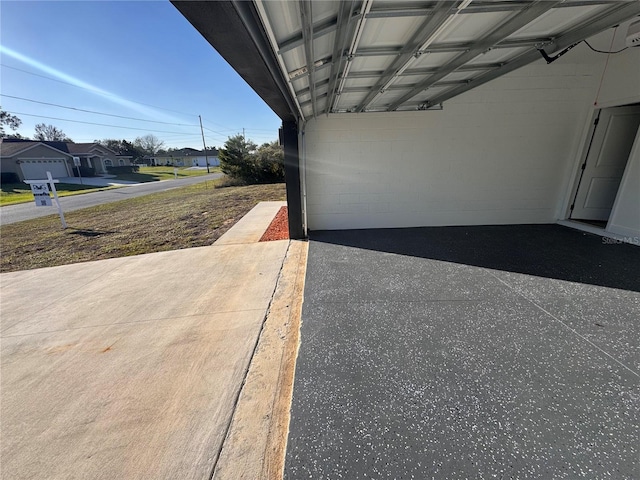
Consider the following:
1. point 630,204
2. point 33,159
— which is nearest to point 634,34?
point 630,204

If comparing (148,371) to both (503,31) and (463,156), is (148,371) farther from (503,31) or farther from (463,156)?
(463,156)

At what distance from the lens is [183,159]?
6019 cm

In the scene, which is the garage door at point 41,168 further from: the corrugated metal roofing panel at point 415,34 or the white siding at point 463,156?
the corrugated metal roofing panel at point 415,34

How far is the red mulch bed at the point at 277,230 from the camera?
573cm

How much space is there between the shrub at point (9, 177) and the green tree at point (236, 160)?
26030mm

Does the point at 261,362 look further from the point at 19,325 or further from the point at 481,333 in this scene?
the point at 19,325

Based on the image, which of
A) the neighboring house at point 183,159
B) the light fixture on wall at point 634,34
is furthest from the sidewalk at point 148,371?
the neighboring house at point 183,159

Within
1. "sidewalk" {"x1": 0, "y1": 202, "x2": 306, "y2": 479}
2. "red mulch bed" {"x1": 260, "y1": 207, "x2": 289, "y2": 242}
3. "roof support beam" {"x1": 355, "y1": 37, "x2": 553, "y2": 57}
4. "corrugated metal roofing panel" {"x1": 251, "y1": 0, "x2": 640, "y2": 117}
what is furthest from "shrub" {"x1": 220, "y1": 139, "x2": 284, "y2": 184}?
"roof support beam" {"x1": 355, "y1": 37, "x2": 553, "y2": 57}

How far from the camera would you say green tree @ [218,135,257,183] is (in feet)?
53.1

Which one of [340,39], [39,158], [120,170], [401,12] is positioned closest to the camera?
[401,12]

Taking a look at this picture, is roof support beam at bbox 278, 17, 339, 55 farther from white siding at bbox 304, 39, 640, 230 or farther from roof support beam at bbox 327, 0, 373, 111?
white siding at bbox 304, 39, 640, 230

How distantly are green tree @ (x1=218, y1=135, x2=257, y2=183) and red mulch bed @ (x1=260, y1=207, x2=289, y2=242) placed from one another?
9949mm

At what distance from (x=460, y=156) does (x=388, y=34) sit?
13.0ft

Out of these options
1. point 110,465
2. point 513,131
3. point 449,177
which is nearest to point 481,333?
point 110,465
